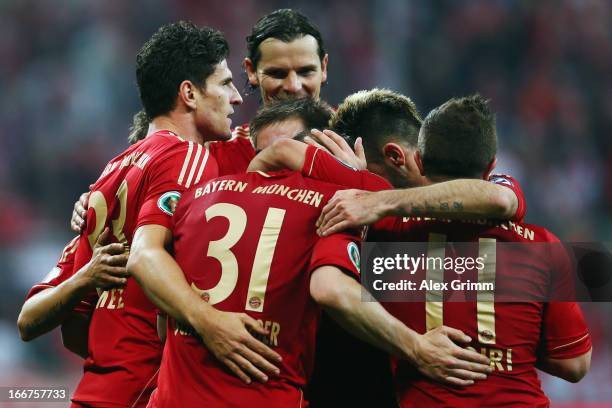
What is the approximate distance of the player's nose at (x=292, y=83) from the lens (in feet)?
15.7

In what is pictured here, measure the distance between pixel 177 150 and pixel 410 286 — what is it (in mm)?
1114

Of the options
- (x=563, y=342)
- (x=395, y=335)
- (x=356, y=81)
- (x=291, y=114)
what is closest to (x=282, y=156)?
(x=291, y=114)

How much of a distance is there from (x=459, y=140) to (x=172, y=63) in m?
1.60

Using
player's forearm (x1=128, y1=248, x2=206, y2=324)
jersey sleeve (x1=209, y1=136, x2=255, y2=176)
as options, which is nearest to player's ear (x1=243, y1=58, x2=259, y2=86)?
jersey sleeve (x1=209, y1=136, x2=255, y2=176)

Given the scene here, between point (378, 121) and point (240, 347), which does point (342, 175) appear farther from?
point (240, 347)

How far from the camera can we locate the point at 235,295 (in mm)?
2910

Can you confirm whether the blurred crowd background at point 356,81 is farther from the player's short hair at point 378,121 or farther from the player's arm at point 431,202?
the player's arm at point 431,202

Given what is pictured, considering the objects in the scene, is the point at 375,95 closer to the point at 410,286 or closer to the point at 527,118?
the point at 410,286

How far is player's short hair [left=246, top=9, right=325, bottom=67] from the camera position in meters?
4.97

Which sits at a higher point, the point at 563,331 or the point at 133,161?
the point at 133,161

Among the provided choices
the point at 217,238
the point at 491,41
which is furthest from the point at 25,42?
the point at 217,238

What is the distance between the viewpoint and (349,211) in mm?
2928

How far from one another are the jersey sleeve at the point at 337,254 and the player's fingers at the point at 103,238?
1.06 metres

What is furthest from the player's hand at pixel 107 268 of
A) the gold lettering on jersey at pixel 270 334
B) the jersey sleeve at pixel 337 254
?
the jersey sleeve at pixel 337 254
